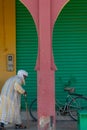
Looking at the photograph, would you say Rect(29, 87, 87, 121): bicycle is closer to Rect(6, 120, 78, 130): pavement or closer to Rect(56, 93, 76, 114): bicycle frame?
Rect(56, 93, 76, 114): bicycle frame

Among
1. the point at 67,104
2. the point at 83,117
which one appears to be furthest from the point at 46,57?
the point at 67,104

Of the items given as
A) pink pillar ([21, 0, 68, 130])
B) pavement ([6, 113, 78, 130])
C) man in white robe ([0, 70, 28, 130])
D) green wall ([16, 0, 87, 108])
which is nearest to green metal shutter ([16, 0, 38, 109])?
green wall ([16, 0, 87, 108])

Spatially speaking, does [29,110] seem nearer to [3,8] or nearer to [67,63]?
[67,63]

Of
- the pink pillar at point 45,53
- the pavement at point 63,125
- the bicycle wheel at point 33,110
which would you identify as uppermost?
the pink pillar at point 45,53

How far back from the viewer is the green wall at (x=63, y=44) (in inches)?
480

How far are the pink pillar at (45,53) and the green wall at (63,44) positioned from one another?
12.0ft

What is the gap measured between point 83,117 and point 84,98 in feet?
7.08

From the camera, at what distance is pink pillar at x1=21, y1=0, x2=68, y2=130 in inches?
332

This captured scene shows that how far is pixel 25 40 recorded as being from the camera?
1220cm

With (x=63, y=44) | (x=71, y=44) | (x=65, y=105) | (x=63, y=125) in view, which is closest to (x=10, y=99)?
(x=63, y=125)

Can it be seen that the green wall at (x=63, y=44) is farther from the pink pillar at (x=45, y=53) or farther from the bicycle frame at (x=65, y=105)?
the pink pillar at (x=45, y=53)

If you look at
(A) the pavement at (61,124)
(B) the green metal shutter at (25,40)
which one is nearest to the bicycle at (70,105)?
(A) the pavement at (61,124)

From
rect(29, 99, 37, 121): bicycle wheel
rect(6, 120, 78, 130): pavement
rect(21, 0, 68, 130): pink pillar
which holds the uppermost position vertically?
rect(21, 0, 68, 130): pink pillar

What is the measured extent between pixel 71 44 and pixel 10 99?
2.64 meters
